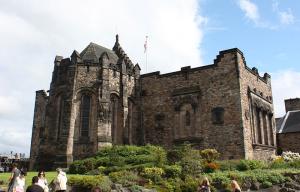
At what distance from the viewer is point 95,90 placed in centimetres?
3031

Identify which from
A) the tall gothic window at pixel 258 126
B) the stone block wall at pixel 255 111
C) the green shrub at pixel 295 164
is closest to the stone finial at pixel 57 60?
the stone block wall at pixel 255 111

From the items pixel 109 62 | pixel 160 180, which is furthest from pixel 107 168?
pixel 109 62

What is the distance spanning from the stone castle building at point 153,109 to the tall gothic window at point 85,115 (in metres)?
0.03

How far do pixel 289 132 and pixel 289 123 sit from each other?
7.92ft

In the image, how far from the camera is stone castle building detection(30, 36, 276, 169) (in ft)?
94.3

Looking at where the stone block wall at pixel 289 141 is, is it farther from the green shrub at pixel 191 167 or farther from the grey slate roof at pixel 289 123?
the green shrub at pixel 191 167

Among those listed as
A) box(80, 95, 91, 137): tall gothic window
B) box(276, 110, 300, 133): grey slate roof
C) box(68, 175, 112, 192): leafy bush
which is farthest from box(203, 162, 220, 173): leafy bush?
box(276, 110, 300, 133): grey slate roof

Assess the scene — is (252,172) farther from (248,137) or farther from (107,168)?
(107,168)

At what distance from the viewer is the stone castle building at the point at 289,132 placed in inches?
1404

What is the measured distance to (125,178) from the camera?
64.4 feet

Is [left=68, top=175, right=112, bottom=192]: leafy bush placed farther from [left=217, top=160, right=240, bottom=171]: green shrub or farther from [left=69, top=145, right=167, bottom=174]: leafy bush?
[left=217, top=160, right=240, bottom=171]: green shrub

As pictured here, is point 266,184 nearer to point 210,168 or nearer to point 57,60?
point 210,168

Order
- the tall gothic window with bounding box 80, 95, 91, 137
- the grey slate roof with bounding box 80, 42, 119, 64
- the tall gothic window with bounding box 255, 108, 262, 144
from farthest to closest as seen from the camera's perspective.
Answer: the grey slate roof with bounding box 80, 42, 119, 64 → the tall gothic window with bounding box 255, 108, 262, 144 → the tall gothic window with bounding box 80, 95, 91, 137

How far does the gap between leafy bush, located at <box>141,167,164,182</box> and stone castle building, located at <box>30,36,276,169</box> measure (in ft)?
28.6
